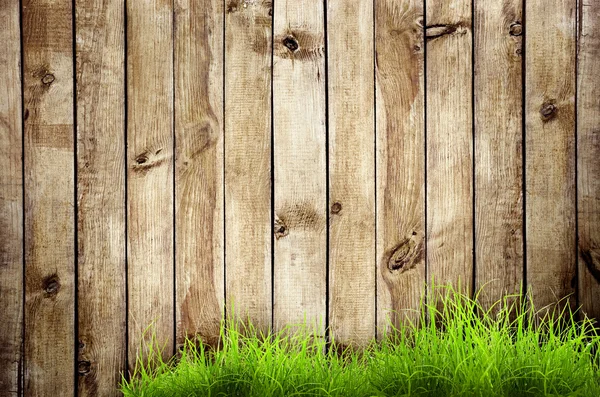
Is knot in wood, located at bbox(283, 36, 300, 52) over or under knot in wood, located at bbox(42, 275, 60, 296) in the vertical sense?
over

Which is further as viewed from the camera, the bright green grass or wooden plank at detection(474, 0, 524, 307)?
wooden plank at detection(474, 0, 524, 307)

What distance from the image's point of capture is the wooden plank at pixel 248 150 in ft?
6.00

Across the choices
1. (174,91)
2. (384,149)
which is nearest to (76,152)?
(174,91)

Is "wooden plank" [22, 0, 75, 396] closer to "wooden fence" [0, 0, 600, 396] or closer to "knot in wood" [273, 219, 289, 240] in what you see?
"wooden fence" [0, 0, 600, 396]

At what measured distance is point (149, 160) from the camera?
1824 mm

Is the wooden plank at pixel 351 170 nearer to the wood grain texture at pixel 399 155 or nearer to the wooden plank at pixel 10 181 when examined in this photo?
the wood grain texture at pixel 399 155

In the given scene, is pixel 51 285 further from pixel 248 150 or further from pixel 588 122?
pixel 588 122

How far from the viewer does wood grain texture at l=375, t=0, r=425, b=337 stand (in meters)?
1.84

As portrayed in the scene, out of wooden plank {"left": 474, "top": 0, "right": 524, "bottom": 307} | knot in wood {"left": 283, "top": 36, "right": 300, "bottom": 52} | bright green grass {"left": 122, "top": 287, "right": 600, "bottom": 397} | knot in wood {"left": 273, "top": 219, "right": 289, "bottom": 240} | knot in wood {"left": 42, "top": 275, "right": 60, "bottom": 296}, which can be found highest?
knot in wood {"left": 283, "top": 36, "right": 300, "bottom": 52}

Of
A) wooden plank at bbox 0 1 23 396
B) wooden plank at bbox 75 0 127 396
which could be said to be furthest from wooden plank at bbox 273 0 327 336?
wooden plank at bbox 0 1 23 396

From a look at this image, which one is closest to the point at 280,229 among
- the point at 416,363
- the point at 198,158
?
the point at 198,158

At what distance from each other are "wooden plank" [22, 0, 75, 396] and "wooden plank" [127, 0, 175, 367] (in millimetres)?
167

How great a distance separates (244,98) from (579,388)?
3.73 ft

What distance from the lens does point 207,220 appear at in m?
1.83
